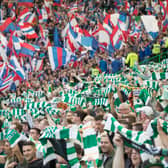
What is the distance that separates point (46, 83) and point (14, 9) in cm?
1469

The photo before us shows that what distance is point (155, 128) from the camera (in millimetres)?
5430

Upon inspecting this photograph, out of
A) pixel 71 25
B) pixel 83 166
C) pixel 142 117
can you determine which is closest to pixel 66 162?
pixel 83 166

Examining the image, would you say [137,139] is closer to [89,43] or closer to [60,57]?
[60,57]

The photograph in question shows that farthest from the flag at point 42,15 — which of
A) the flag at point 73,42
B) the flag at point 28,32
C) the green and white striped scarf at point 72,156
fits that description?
the green and white striped scarf at point 72,156

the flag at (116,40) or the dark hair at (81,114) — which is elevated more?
the flag at (116,40)

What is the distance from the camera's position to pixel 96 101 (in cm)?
1054

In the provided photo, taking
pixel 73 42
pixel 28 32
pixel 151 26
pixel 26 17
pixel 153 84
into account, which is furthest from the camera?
pixel 26 17

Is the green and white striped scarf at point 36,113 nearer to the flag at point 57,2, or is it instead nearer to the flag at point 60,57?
the flag at point 60,57

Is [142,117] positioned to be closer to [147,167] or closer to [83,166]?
[83,166]

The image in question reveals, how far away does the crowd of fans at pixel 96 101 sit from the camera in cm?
584

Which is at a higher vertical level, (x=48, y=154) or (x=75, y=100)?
(x=48, y=154)

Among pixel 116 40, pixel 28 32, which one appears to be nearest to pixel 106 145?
pixel 116 40

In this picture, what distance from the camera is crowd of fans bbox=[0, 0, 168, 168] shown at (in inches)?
230

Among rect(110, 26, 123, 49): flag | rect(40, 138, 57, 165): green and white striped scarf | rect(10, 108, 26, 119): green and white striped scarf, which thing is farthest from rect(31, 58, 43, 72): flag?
rect(40, 138, 57, 165): green and white striped scarf
